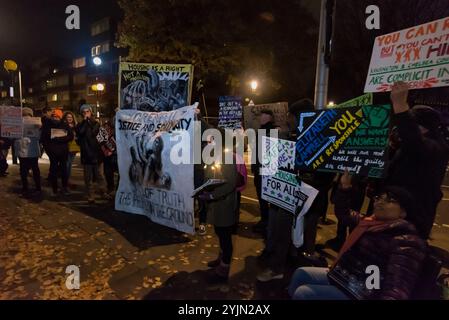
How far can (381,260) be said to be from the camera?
255 centimetres

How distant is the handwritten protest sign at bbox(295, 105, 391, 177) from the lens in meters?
3.16

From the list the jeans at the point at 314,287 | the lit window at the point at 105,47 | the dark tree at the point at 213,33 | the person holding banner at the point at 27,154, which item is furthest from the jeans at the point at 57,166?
the lit window at the point at 105,47

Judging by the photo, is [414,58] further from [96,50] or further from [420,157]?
[96,50]

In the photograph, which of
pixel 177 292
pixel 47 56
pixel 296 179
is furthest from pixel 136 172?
pixel 47 56

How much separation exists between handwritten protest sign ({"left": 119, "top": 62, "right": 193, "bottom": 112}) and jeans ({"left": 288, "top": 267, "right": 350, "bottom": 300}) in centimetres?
376

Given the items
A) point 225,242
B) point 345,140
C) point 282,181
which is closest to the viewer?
point 345,140

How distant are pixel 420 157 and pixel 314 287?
1510mm

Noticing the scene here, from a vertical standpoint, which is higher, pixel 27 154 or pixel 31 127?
pixel 31 127

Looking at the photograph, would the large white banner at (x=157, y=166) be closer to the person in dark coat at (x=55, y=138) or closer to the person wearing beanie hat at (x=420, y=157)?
the person in dark coat at (x=55, y=138)

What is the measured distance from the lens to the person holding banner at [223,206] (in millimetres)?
3943

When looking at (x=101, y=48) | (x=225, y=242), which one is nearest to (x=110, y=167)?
(x=225, y=242)

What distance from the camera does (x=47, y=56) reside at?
246 feet

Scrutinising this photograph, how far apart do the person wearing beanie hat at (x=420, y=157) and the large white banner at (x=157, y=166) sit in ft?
8.60

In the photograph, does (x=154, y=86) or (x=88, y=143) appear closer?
(x=154, y=86)
